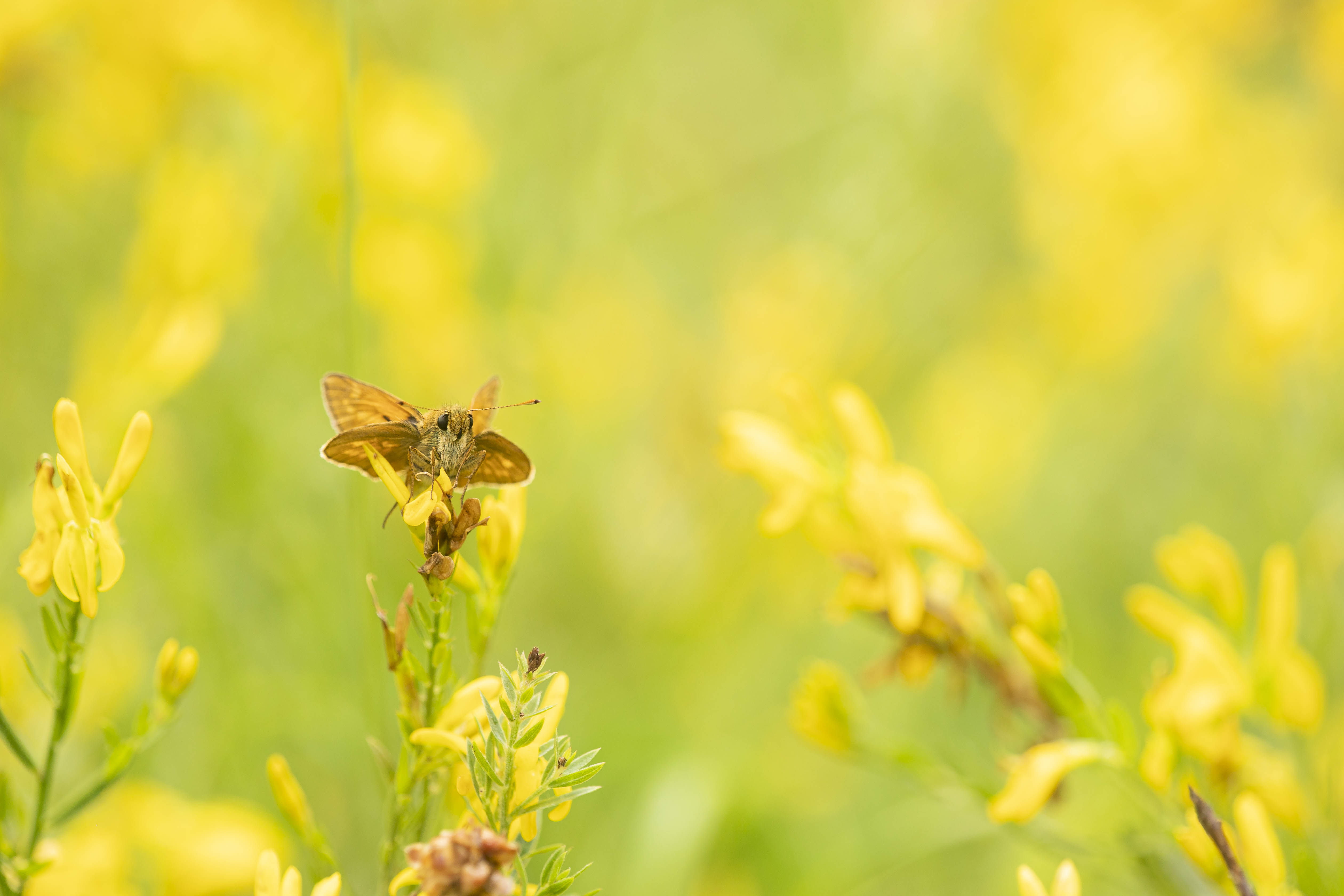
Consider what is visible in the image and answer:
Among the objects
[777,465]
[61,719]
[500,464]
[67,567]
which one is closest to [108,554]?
[67,567]

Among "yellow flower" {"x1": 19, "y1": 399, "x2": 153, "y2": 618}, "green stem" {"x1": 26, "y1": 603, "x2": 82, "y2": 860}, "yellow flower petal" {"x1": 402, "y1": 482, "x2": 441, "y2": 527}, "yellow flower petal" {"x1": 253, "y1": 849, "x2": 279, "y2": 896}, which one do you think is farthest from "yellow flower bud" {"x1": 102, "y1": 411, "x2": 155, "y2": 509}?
"yellow flower petal" {"x1": 253, "y1": 849, "x2": 279, "y2": 896}

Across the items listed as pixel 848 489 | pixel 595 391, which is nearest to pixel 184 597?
pixel 848 489

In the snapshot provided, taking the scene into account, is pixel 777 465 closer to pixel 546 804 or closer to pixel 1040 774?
pixel 1040 774

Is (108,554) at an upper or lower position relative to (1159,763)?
upper

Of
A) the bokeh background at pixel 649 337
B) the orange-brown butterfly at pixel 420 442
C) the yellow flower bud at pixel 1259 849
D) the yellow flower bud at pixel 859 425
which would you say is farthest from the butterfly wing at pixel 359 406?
the yellow flower bud at pixel 1259 849

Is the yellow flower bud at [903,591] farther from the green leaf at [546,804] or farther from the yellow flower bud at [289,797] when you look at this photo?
the yellow flower bud at [289,797]

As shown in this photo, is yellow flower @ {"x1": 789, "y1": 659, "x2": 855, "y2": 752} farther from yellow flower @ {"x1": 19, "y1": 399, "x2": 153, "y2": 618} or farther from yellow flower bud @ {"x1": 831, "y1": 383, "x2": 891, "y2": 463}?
yellow flower @ {"x1": 19, "y1": 399, "x2": 153, "y2": 618}
